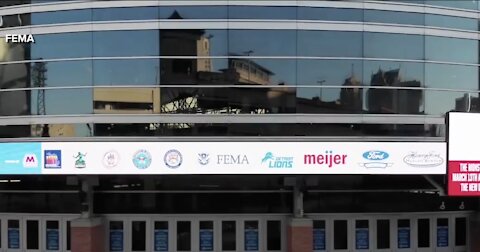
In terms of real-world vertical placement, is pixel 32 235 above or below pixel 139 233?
below

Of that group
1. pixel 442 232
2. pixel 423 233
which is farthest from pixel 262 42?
pixel 442 232

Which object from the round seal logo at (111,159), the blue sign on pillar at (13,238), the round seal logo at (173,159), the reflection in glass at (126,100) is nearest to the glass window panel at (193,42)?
the reflection in glass at (126,100)

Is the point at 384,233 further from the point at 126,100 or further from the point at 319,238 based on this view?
the point at 126,100

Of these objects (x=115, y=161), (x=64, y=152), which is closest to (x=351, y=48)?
(x=115, y=161)

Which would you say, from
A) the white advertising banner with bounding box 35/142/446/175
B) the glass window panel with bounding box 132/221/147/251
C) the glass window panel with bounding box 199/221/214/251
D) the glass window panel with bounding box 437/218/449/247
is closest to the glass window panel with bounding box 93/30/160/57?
the white advertising banner with bounding box 35/142/446/175

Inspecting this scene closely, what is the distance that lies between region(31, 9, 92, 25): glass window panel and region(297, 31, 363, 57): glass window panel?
6.92 m

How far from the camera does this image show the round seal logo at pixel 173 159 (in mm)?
16375

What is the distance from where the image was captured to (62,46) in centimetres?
1736

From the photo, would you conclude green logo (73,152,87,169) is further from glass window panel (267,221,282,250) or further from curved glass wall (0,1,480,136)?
glass window panel (267,221,282,250)

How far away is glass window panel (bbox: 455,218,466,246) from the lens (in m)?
19.8

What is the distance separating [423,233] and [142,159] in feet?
34.6

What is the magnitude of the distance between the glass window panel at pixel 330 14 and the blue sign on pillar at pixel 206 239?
26.1 feet

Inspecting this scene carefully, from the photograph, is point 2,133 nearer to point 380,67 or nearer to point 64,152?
point 64,152

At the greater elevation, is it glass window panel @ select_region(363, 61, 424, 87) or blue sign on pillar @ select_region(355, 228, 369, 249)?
glass window panel @ select_region(363, 61, 424, 87)
